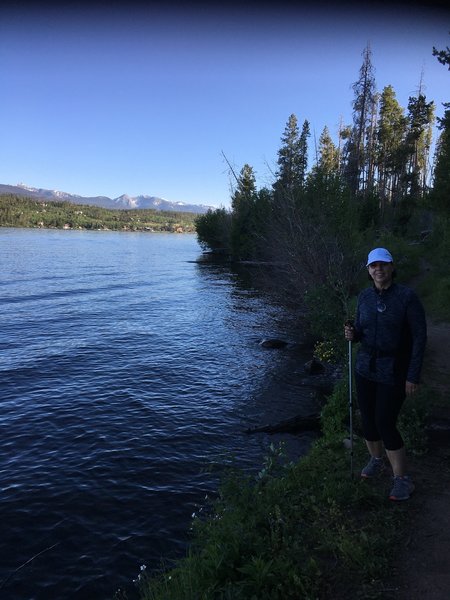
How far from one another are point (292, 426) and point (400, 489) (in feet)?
21.2

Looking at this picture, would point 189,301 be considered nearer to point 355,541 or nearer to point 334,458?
point 334,458

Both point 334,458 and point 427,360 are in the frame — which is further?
point 427,360

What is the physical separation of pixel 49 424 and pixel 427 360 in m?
12.0

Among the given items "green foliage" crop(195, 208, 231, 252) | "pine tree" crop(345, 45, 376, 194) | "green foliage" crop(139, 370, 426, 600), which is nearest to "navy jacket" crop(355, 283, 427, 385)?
"green foliage" crop(139, 370, 426, 600)

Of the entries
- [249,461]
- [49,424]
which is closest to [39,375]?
[49,424]

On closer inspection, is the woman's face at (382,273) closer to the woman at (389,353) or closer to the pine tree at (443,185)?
the woman at (389,353)

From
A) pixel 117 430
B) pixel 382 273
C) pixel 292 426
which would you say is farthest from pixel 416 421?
pixel 117 430

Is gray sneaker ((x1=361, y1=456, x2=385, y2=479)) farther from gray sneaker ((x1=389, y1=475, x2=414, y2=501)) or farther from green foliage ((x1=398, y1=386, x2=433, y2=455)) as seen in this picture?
green foliage ((x1=398, y1=386, x2=433, y2=455))

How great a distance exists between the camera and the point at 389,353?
5.50 meters

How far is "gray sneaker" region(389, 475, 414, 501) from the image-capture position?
225 inches

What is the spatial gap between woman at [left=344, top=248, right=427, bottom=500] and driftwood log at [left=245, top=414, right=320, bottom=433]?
20.7 feet

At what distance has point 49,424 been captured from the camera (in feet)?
41.0

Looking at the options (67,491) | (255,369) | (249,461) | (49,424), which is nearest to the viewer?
(67,491)

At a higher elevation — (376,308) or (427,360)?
(376,308)
